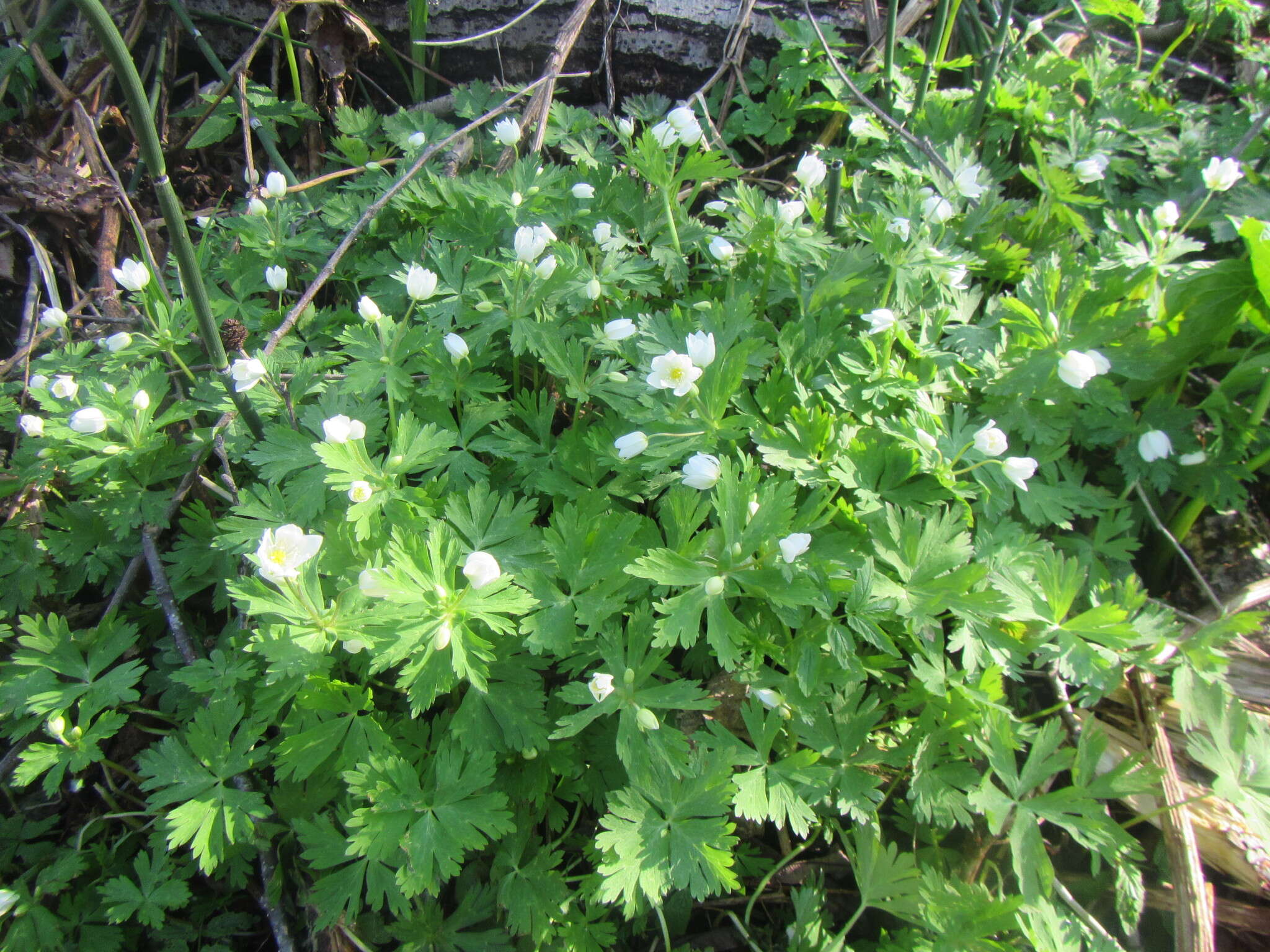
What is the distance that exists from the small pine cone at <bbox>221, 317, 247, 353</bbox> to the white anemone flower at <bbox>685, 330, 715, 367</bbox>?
1812 millimetres

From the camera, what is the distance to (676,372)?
2.07 m

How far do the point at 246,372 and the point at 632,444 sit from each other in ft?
4.11

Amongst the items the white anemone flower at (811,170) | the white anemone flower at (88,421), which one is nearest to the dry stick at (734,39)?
the white anemone flower at (811,170)

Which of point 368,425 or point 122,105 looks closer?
point 368,425

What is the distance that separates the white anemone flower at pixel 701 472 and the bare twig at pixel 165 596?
1840 millimetres

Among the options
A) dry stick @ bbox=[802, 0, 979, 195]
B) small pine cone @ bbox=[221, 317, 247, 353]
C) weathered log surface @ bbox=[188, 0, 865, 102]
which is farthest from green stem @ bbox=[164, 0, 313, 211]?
dry stick @ bbox=[802, 0, 979, 195]

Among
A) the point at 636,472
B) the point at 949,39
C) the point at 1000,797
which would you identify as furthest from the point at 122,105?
the point at 1000,797

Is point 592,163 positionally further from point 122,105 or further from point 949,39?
point 122,105

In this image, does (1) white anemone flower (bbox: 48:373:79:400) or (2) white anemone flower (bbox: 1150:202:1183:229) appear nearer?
(1) white anemone flower (bbox: 48:373:79:400)

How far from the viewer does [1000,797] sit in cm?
202

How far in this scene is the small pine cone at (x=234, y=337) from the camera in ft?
8.89

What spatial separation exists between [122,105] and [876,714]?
4868 millimetres

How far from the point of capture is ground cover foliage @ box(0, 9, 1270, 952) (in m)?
1.93

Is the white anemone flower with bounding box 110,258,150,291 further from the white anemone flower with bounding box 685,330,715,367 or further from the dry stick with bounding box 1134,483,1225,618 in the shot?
the dry stick with bounding box 1134,483,1225,618
